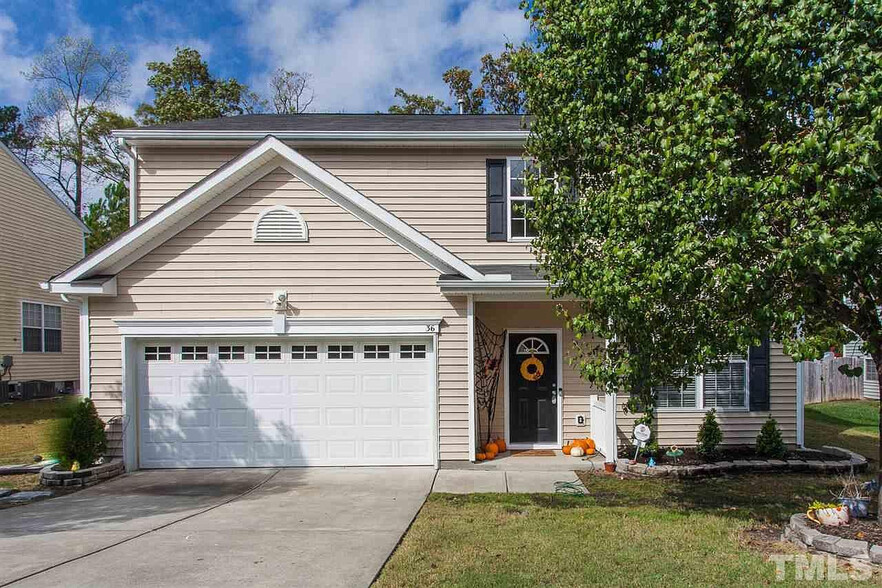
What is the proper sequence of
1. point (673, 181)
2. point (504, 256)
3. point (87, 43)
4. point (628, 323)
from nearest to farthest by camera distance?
point (673, 181), point (628, 323), point (504, 256), point (87, 43)

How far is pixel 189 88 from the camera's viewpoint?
2933cm

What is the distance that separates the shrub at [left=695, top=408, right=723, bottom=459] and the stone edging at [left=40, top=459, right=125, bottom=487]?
9.46 metres

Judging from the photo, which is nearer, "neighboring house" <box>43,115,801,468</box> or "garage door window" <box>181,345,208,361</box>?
"neighboring house" <box>43,115,801,468</box>

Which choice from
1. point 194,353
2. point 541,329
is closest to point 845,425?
point 541,329

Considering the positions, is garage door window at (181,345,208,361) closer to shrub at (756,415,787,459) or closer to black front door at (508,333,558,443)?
black front door at (508,333,558,443)

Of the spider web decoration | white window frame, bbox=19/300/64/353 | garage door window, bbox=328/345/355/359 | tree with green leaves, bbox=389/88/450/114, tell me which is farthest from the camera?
tree with green leaves, bbox=389/88/450/114

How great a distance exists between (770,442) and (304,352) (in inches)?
310

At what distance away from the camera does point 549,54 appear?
283 inches

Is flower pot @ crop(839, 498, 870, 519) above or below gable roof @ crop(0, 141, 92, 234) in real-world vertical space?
below

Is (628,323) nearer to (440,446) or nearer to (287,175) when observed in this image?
(440,446)

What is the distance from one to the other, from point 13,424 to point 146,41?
19.2m

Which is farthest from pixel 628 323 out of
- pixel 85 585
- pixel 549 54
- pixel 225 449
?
pixel 225 449

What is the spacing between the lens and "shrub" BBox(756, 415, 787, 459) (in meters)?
10.5

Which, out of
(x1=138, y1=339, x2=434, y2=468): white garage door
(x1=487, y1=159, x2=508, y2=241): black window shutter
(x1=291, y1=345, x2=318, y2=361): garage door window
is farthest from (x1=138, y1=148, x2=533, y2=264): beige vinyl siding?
(x1=291, y1=345, x2=318, y2=361): garage door window
